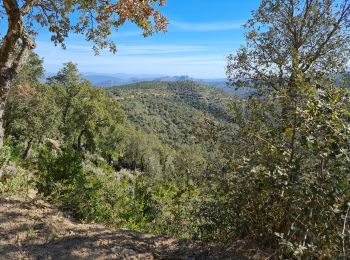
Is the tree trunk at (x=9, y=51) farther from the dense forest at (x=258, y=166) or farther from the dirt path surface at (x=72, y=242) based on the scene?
the dirt path surface at (x=72, y=242)

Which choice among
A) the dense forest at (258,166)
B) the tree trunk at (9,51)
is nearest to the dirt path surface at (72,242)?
the dense forest at (258,166)

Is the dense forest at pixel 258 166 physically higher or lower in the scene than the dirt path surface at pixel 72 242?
higher

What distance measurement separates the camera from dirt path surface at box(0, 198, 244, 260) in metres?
5.24

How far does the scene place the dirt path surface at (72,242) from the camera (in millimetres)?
5238

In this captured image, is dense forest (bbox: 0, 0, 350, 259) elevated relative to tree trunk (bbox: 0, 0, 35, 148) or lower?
lower

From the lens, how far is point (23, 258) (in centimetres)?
501

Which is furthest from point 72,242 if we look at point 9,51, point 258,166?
point 9,51

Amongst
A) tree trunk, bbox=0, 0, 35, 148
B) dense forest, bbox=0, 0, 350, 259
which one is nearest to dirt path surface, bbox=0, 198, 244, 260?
dense forest, bbox=0, 0, 350, 259

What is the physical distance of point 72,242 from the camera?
557cm

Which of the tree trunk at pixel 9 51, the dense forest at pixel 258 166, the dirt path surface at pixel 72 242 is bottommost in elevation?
the dirt path surface at pixel 72 242

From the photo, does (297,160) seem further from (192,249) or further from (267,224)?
(192,249)

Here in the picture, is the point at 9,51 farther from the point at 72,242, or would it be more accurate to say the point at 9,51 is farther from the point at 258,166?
the point at 258,166

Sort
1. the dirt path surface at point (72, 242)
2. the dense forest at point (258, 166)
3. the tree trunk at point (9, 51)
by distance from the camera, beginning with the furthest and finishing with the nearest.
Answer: the tree trunk at point (9, 51) < the dirt path surface at point (72, 242) < the dense forest at point (258, 166)

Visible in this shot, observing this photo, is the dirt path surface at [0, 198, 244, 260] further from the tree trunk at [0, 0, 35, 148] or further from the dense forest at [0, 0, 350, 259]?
the tree trunk at [0, 0, 35, 148]
